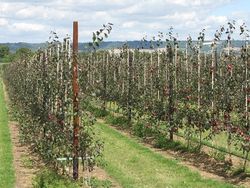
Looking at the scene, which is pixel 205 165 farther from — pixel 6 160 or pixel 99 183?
pixel 6 160

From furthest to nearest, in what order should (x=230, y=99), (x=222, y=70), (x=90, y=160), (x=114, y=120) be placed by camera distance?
(x=114, y=120), (x=222, y=70), (x=230, y=99), (x=90, y=160)

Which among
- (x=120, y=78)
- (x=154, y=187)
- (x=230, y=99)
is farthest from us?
(x=120, y=78)

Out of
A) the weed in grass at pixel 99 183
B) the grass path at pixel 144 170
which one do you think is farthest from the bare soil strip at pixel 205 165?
the weed in grass at pixel 99 183

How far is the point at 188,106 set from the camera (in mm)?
19016

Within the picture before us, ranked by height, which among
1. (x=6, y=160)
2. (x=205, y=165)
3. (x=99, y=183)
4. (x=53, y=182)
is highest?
(x=53, y=182)

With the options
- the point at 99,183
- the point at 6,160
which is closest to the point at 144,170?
the point at 99,183

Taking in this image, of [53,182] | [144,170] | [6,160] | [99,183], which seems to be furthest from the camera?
[6,160]

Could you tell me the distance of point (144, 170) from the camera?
613 inches

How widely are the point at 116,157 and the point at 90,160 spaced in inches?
221

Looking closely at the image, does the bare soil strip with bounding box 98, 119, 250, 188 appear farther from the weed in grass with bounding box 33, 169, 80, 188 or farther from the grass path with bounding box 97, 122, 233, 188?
the weed in grass with bounding box 33, 169, 80, 188

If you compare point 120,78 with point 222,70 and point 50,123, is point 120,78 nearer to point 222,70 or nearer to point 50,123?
point 222,70

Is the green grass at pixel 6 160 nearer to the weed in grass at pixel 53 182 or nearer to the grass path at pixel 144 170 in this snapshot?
the weed in grass at pixel 53 182

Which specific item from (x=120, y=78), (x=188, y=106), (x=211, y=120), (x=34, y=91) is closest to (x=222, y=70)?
(x=188, y=106)

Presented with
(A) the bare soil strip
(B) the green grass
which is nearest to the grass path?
(A) the bare soil strip
